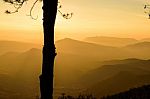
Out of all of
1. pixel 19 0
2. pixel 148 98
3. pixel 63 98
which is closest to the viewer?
pixel 19 0

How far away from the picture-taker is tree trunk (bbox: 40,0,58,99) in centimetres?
1277

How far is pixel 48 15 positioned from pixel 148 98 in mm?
9409

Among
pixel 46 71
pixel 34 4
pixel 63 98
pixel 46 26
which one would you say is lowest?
pixel 63 98

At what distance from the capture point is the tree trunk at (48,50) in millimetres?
12773

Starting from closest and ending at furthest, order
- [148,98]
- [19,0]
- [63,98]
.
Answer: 1. [19,0]
2. [148,98]
3. [63,98]

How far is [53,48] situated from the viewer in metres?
12.8

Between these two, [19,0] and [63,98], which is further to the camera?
[63,98]

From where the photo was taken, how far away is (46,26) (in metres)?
12.8

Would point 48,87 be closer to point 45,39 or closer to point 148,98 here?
point 45,39

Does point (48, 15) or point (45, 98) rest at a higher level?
point (48, 15)

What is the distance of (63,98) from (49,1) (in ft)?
32.4

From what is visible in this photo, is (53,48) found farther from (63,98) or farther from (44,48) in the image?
(63,98)

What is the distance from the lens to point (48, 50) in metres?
12.8

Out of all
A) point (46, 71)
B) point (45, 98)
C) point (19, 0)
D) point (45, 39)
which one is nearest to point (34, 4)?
point (19, 0)
